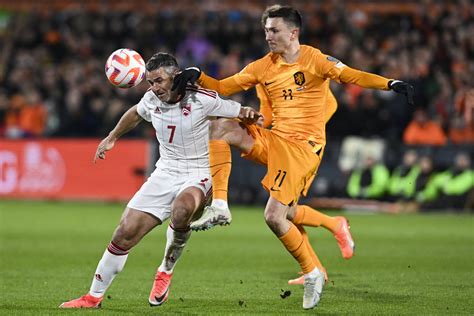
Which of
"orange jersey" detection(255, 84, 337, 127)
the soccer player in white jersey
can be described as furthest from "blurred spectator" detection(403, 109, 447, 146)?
the soccer player in white jersey

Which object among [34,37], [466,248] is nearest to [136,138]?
[34,37]

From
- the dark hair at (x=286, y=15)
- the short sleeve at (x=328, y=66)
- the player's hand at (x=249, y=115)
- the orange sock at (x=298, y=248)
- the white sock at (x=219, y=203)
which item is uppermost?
the dark hair at (x=286, y=15)

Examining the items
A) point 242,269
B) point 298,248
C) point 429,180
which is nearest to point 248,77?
point 298,248

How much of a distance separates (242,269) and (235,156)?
9.38m

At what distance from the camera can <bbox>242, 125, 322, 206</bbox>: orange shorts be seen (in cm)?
841

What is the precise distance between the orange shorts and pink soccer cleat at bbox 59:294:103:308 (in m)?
1.71

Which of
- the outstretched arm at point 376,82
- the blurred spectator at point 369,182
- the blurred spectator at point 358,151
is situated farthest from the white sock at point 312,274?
the blurred spectator at point 358,151

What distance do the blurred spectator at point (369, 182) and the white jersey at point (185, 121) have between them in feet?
37.2

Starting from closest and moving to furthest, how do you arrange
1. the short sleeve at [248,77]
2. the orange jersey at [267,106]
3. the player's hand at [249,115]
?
the player's hand at [249,115] < the short sleeve at [248,77] < the orange jersey at [267,106]

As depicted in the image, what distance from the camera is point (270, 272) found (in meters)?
10.7

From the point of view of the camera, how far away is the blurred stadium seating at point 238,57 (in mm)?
20250

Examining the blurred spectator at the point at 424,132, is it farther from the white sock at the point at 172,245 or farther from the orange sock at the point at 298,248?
the white sock at the point at 172,245

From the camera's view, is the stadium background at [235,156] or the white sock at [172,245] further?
the stadium background at [235,156]

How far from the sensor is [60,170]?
21375 mm
